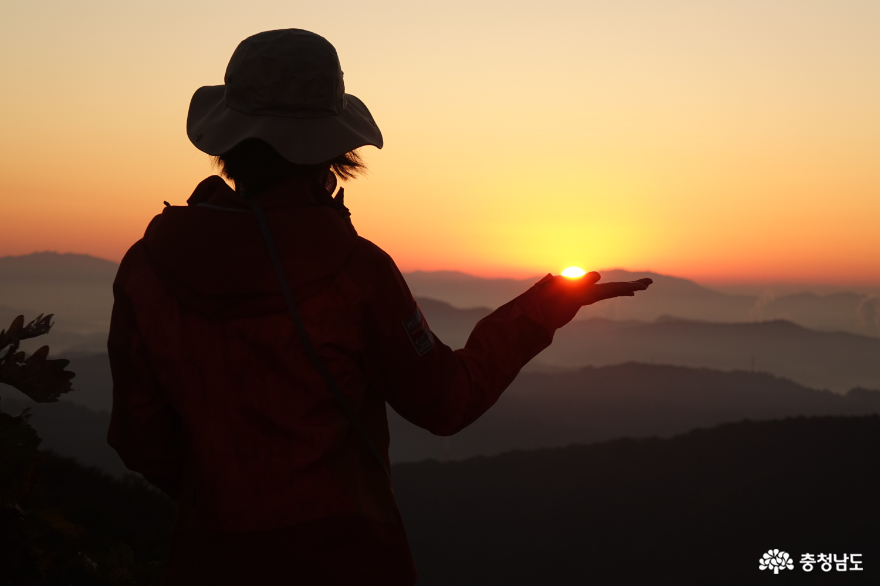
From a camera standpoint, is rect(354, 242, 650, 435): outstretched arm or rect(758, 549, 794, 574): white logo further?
rect(758, 549, 794, 574): white logo

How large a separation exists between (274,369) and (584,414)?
169663 mm

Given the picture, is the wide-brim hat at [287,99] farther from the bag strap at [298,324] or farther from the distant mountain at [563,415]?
the distant mountain at [563,415]

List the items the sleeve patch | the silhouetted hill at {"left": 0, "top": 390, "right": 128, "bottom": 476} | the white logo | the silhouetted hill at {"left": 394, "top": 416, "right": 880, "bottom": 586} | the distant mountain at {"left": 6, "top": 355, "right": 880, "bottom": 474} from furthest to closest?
the distant mountain at {"left": 6, "top": 355, "right": 880, "bottom": 474}, the silhouetted hill at {"left": 0, "top": 390, "right": 128, "bottom": 476}, the silhouetted hill at {"left": 394, "top": 416, "right": 880, "bottom": 586}, the white logo, the sleeve patch

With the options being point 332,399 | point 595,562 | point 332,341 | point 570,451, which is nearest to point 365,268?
point 332,341

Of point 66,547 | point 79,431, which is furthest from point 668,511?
point 79,431

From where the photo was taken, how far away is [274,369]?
1896 mm

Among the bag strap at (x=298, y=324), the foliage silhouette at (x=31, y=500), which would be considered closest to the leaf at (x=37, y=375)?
the foliage silhouette at (x=31, y=500)

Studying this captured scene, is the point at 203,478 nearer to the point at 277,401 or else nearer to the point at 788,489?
the point at 277,401

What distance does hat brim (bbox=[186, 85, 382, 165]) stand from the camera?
6.42 ft

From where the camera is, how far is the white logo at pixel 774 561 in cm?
1943

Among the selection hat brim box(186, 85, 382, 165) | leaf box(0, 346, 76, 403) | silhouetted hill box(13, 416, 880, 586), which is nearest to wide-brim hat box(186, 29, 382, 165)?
hat brim box(186, 85, 382, 165)

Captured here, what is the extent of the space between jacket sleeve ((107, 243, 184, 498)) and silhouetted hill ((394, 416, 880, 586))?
20.9m

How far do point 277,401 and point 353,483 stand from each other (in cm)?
34

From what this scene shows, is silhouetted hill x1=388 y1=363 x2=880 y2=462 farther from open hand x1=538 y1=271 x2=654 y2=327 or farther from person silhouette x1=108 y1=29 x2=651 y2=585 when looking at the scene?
person silhouette x1=108 y1=29 x2=651 y2=585
